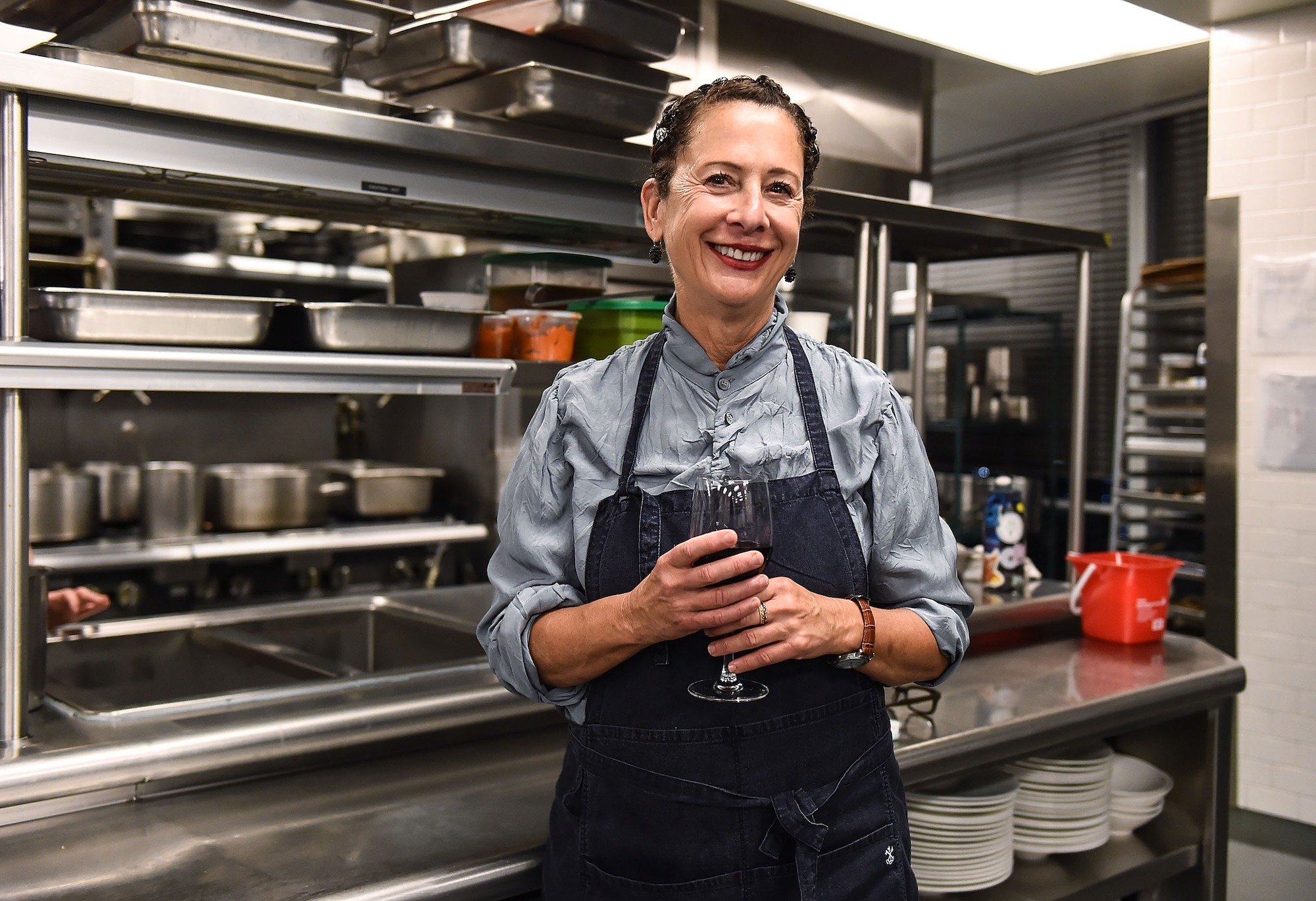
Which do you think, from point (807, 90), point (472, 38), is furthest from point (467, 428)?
point (472, 38)

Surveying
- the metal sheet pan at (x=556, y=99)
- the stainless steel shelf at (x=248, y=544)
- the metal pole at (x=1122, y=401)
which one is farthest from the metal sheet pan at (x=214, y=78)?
the metal pole at (x=1122, y=401)

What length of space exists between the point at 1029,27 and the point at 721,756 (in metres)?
2.11

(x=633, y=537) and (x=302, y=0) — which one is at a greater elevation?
(x=302, y=0)

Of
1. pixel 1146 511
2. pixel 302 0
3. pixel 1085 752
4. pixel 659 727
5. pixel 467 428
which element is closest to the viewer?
pixel 659 727

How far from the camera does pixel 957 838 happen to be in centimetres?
238

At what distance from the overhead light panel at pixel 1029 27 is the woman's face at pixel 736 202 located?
115 centimetres

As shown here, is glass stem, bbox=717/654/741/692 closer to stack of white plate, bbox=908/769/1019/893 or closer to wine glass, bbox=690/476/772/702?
wine glass, bbox=690/476/772/702

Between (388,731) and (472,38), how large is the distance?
1.30 m

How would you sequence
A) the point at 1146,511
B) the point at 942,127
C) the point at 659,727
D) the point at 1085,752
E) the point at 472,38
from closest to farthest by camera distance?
the point at 659,727, the point at 472,38, the point at 1085,752, the point at 1146,511, the point at 942,127

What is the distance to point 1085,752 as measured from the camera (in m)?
2.76

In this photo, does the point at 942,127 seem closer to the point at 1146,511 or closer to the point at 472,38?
the point at 1146,511

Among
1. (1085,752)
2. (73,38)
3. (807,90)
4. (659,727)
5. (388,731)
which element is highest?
(807,90)

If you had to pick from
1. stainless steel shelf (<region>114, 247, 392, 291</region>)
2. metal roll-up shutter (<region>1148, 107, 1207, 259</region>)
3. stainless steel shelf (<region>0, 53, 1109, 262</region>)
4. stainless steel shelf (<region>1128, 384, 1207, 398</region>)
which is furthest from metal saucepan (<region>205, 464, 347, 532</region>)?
metal roll-up shutter (<region>1148, 107, 1207, 259</region>)

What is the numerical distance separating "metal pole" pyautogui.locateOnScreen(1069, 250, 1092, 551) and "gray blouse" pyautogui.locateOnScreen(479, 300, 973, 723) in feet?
6.30
